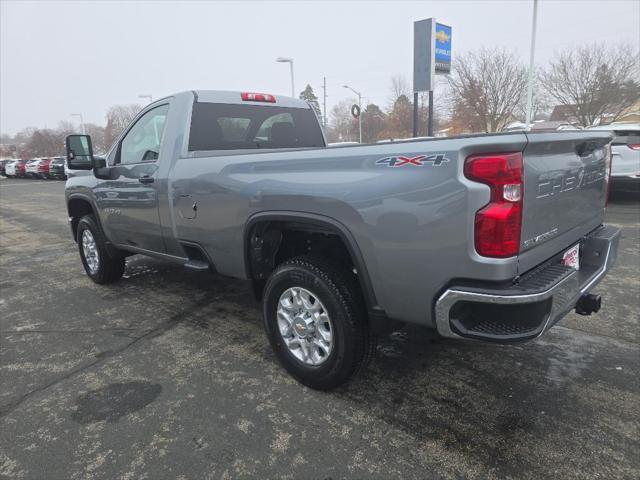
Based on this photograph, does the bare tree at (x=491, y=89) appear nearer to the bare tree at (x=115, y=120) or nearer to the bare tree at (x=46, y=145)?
the bare tree at (x=115, y=120)

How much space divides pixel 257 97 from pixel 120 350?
99.1 inches

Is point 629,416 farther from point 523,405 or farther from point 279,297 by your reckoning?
point 279,297

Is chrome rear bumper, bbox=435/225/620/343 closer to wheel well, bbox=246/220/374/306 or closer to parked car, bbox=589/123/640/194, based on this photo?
wheel well, bbox=246/220/374/306

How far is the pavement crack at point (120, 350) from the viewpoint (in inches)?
114

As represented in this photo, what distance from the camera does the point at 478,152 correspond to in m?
2.02

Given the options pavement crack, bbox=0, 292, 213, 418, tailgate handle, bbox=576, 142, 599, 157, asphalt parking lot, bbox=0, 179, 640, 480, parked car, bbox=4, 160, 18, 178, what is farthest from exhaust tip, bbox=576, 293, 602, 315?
parked car, bbox=4, 160, 18, 178

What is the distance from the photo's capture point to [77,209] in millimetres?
5492

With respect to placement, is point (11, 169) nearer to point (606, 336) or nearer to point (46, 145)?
point (46, 145)

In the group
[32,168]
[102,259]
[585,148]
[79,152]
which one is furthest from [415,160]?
[32,168]

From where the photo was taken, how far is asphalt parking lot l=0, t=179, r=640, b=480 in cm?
228

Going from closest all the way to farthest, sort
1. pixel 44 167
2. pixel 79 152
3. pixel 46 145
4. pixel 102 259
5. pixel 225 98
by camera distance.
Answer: pixel 225 98 → pixel 79 152 → pixel 102 259 → pixel 44 167 → pixel 46 145

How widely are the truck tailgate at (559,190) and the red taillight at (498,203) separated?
83 millimetres

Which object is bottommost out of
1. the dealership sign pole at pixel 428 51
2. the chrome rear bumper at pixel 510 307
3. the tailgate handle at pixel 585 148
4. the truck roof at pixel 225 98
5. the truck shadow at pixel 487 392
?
the truck shadow at pixel 487 392

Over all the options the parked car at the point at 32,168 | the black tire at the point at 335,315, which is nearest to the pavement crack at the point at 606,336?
the black tire at the point at 335,315
